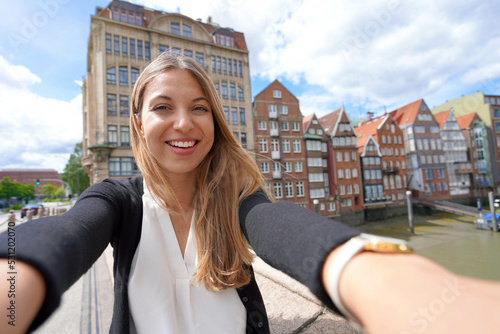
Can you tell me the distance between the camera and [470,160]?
35688 mm

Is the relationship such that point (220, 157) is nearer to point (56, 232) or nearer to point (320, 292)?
point (56, 232)

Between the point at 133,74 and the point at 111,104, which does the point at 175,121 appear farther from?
the point at 133,74

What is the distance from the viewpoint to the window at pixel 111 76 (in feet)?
61.3

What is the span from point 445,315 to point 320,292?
276 mm

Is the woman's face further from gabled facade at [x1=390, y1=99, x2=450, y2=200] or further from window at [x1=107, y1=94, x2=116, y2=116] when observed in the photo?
gabled facade at [x1=390, y1=99, x2=450, y2=200]

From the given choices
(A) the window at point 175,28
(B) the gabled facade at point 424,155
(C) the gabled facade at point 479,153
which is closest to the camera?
(A) the window at point 175,28

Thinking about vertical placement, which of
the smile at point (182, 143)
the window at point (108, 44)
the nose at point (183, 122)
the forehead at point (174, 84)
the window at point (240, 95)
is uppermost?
the window at point (108, 44)

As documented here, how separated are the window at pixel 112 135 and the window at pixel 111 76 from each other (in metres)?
3.61

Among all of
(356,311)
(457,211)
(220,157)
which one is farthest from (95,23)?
Result: (457,211)

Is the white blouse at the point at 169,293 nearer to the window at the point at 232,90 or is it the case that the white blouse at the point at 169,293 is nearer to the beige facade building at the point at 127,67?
the beige facade building at the point at 127,67

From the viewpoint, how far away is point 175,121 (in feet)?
4.20

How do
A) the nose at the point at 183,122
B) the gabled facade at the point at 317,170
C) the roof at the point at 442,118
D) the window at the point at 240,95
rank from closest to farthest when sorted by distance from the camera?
1. the nose at the point at 183,122
2. the window at the point at 240,95
3. the gabled facade at the point at 317,170
4. the roof at the point at 442,118

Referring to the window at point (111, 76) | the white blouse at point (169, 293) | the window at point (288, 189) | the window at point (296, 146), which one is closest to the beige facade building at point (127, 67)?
the window at point (111, 76)

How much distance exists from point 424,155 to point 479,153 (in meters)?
12.5
